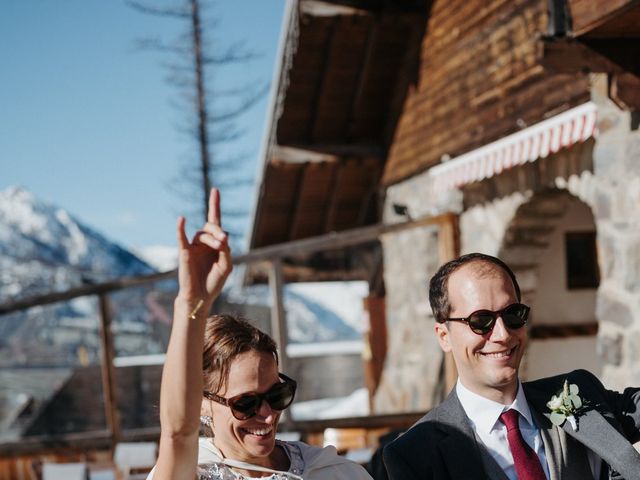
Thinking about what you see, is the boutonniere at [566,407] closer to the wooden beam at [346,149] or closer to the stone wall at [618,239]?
the stone wall at [618,239]

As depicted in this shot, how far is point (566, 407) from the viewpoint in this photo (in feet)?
7.47

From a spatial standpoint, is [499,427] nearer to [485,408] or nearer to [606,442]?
Result: [485,408]

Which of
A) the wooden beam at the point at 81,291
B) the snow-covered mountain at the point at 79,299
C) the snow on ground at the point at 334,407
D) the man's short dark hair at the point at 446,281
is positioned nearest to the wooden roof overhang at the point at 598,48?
the man's short dark hair at the point at 446,281

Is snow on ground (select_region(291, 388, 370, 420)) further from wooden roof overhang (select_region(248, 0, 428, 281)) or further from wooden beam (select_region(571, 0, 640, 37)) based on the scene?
wooden beam (select_region(571, 0, 640, 37))

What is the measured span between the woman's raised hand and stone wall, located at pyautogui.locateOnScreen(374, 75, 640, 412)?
174 inches

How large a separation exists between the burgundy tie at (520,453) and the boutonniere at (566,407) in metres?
0.10

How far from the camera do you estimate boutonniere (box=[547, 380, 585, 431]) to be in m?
2.26

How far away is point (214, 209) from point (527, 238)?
720 centimetres

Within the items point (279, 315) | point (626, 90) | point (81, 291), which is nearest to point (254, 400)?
point (626, 90)

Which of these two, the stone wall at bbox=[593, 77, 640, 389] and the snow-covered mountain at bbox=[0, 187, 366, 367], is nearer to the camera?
the stone wall at bbox=[593, 77, 640, 389]

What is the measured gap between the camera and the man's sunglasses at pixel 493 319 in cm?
220

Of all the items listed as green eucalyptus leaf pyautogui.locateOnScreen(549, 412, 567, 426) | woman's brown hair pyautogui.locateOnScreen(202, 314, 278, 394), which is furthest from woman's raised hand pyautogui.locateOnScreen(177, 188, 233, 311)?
green eucalyptus leaf pyautogui.locateOnScreen(549, 412, 567, 426)

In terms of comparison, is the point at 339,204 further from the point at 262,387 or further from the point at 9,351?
the point at 9,351

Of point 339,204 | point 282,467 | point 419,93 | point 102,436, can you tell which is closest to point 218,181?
point 339,204
